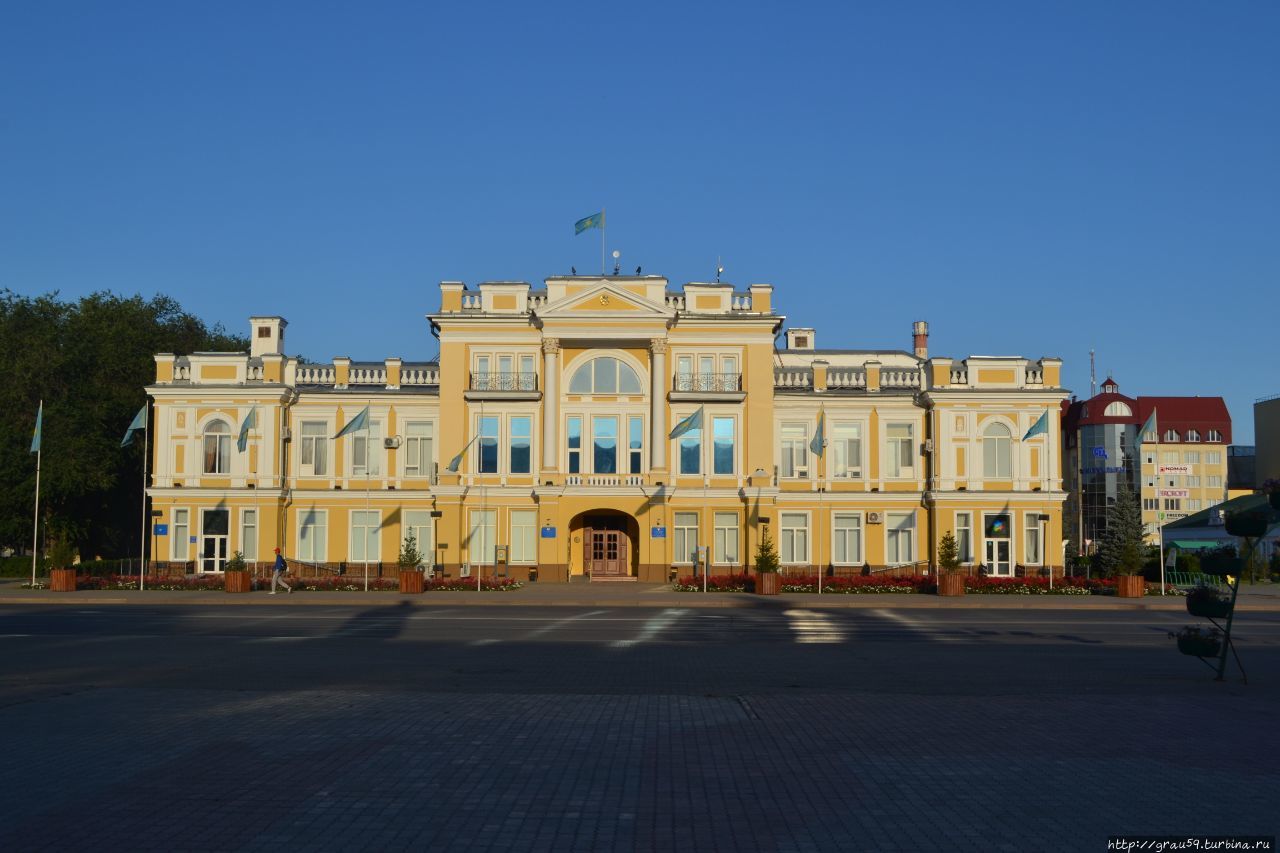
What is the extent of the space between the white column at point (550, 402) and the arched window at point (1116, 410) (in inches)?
2962

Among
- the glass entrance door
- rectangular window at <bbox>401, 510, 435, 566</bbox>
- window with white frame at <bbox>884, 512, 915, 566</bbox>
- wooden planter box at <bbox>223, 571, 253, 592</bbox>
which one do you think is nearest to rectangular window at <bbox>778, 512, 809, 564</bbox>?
window with white frame at <bbox>884, 512, 915, 566</bbox>

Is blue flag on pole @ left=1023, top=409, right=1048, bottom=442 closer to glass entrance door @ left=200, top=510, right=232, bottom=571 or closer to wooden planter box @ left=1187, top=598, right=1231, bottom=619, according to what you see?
wooden planter box @ left=1187, top=598, right=1231, bottom=619

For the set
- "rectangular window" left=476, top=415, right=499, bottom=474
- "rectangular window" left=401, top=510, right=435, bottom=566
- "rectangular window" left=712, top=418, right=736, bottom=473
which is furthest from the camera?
"rectangular window" left=401, top=510, right=435, bottom=566

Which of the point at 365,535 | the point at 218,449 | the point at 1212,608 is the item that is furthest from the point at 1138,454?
the point at 1212,608

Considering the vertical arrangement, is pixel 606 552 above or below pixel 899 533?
below

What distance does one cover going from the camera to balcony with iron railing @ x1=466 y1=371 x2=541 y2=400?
52.7m

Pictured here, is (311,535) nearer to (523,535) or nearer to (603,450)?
(523,535)

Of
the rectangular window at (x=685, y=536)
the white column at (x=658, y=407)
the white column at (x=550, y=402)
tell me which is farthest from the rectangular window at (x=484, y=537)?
the rectangular window at (x=685, y=536)

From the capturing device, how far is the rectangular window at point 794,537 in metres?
54.7

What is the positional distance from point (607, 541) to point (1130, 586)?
22745 millimetres

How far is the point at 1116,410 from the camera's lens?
110312 millimetres

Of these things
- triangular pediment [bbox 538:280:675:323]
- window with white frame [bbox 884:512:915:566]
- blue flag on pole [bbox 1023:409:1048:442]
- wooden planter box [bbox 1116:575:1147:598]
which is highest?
triangular pediment [bbox 538:280:675:323]

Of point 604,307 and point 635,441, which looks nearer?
point 604,307

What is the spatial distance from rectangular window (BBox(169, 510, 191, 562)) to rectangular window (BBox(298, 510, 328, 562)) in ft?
16.7
